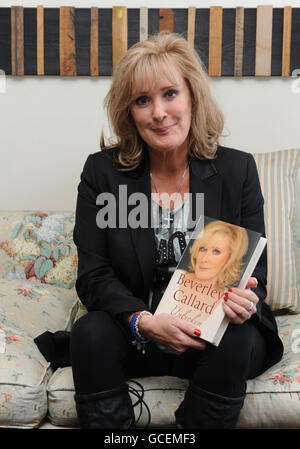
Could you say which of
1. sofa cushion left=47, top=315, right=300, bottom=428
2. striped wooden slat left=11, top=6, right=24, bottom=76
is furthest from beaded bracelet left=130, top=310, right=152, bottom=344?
striped wooden slat left=11, top=6, right=24, bottom=76

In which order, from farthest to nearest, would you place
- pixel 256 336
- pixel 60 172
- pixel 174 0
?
pixel 60 172, pixel 174 0, pixel 256 336

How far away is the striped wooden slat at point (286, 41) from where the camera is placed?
6.47 ft

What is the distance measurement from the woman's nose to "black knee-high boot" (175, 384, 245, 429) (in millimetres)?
642

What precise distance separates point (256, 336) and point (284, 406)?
6.6 inches

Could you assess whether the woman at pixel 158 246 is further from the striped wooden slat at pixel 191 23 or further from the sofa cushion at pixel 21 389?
the striped wooden slat at pixel 191 23

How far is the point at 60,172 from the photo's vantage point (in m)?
2.15

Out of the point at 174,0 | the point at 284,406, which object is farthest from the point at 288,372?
the point at 174,0

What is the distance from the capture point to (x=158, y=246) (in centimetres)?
140

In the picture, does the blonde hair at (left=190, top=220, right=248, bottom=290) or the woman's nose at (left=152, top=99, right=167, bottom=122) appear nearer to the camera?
the blonde hair at (left=190, top=220, right=248, bottom=290)

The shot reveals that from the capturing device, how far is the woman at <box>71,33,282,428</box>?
117cm

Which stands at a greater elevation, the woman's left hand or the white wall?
the white wall

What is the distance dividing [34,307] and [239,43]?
1212 millimetres

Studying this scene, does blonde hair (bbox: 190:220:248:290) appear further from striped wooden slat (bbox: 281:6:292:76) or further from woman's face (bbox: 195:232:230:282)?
striped wooden slat (bbox: 281:6:292:76)

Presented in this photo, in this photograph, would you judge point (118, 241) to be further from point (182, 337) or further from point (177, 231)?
point (182, 337)
